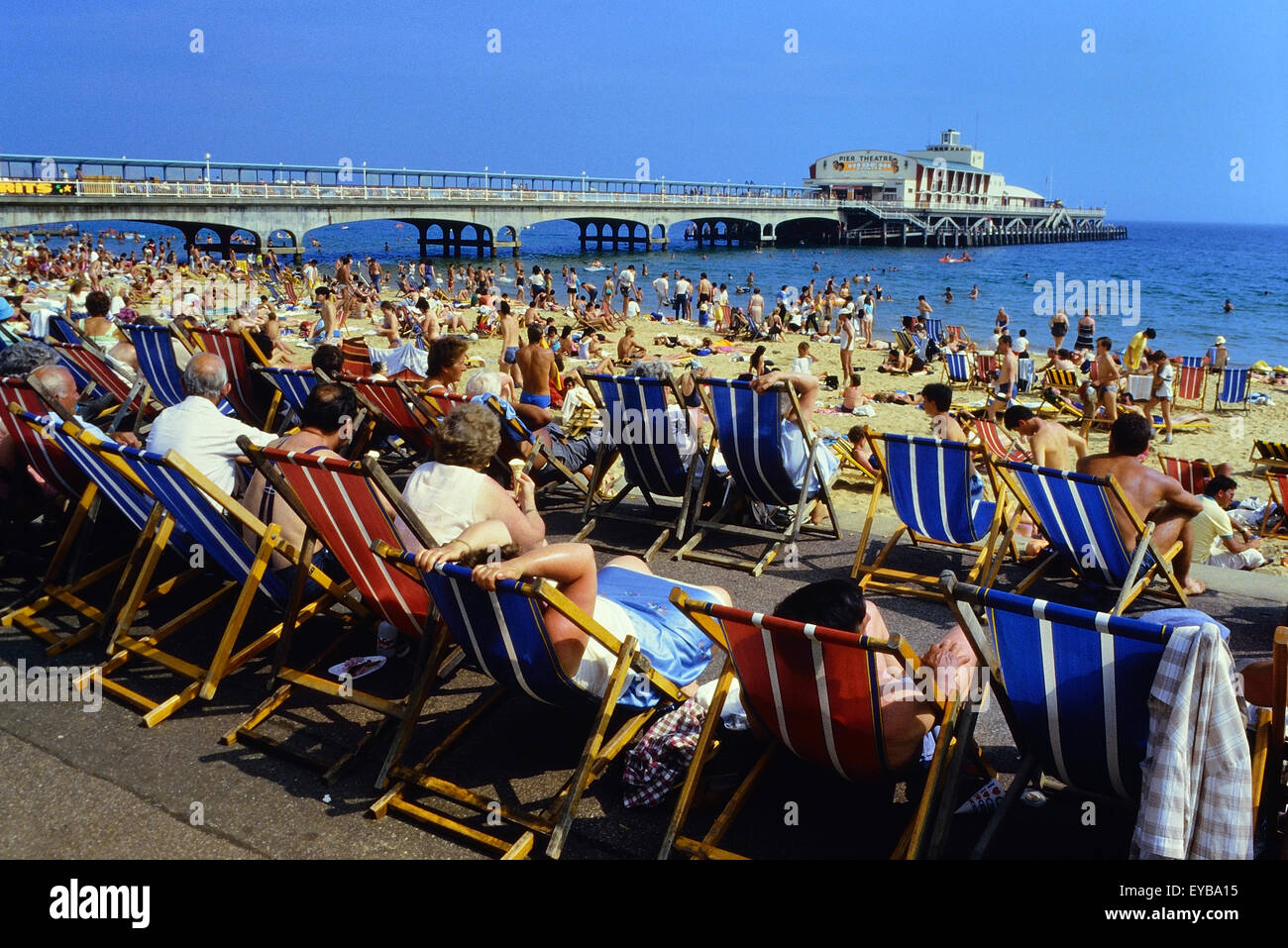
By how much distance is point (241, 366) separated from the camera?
6773mm

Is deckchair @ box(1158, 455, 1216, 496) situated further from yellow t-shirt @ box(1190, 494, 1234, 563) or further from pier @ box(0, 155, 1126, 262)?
pier @ box(0, 155, 1126, 262)

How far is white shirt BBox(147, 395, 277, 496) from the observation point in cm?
408

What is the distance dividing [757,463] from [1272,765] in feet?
10.7

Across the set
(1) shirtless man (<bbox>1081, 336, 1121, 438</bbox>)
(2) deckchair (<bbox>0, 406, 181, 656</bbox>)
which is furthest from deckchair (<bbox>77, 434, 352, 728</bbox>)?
(1) shirtless man (<bbox>1081, 336, 1121, 438</bbox>)

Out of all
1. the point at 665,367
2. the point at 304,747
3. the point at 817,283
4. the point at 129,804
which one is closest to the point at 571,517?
the point at 665,367

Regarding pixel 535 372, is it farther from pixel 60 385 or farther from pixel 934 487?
pixel 934 487

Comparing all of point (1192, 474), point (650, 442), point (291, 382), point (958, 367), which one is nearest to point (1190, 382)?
point (958, 367)

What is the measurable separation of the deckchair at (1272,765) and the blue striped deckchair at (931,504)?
2320 mm

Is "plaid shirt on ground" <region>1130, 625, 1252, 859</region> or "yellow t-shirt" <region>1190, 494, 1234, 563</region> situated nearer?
"plaid shirt on ground" <region>1130, 625, 1252, 859</region>

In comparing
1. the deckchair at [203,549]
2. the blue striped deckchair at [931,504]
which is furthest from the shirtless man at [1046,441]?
the deckchair at [203,549]

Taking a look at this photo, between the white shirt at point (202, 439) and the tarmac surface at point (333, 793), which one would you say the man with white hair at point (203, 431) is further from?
the tarmac surface at point (333, 793)

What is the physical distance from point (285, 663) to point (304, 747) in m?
0.62

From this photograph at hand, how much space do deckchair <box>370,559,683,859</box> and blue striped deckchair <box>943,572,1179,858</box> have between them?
1.02m

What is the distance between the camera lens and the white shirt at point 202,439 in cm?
408
